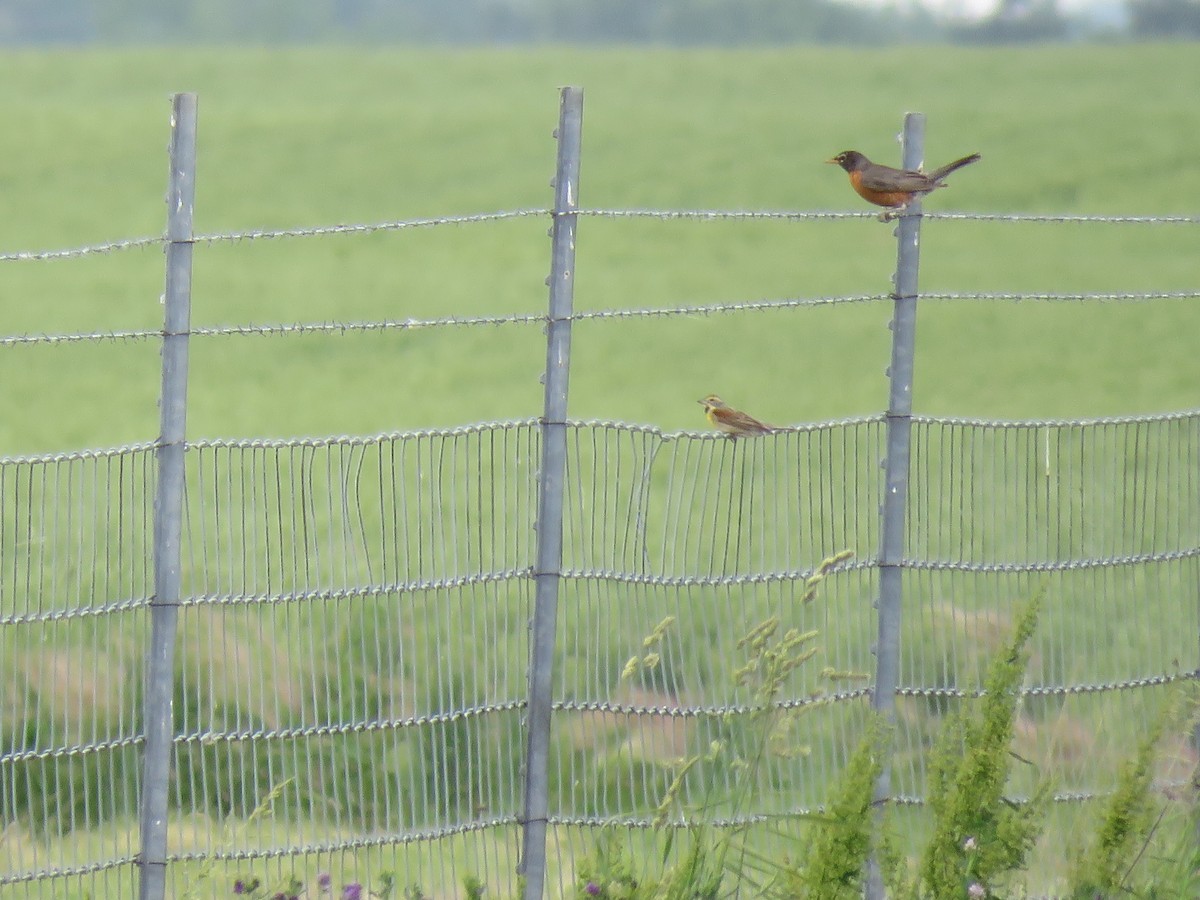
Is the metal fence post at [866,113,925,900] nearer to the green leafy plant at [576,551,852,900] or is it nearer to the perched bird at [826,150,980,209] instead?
the perched bird at [826,150,980,209]

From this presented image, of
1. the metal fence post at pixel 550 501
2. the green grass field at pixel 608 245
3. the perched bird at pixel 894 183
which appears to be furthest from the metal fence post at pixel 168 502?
the green grass field at pixel 608 245

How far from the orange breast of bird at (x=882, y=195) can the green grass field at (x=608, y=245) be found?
21.6ft

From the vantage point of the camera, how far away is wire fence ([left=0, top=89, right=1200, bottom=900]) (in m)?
4.26

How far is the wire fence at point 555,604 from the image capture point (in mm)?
4258

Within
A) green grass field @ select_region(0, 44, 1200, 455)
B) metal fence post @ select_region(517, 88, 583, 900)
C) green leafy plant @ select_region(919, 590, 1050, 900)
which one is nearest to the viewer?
green leafy plant @ select_region(919, 590, 1050, 900)

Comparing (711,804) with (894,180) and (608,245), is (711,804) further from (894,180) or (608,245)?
(608,245)

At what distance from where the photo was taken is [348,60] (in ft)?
115

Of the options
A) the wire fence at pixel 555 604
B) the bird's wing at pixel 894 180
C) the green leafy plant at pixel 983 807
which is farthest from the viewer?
the bird's wing at pixel 894 180

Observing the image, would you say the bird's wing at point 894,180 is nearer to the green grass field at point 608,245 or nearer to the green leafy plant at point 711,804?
the green leafy plant at point 711,804

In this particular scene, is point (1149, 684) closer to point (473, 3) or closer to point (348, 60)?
point (348, 60)

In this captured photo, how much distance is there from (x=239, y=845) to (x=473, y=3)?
1931 inches


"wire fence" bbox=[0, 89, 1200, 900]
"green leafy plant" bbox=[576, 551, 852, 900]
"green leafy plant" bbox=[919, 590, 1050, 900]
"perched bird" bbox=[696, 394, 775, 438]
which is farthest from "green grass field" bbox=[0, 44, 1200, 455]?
"green leafy plant" bbox=[919, 590, 1050, 900]

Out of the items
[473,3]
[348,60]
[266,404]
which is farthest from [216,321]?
[473,3]

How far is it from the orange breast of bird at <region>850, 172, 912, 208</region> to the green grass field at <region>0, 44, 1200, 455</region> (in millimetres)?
6588
